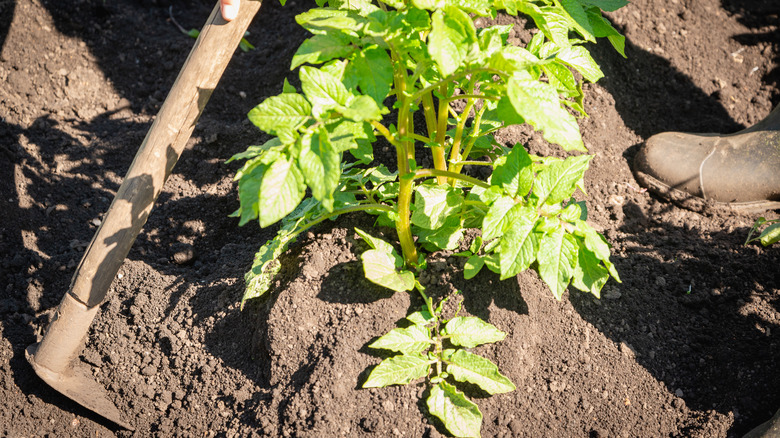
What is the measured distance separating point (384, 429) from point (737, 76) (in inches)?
118

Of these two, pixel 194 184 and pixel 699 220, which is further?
pixel 194 184

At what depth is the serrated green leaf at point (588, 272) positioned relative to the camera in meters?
1.58

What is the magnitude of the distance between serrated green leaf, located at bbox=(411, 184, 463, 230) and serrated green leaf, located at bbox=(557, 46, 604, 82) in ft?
1.72

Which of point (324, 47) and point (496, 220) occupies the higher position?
point (324, 47)

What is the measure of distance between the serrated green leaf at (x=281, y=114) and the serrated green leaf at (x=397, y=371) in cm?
84

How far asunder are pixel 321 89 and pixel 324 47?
0.12 metres

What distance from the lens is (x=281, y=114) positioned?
4.54 ft

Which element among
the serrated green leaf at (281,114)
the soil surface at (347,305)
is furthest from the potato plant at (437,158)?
the soil surface at (347,305)

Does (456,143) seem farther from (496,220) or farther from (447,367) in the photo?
(447,367)

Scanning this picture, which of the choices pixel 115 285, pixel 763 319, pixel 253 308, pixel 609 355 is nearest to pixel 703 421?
pixel 609 355

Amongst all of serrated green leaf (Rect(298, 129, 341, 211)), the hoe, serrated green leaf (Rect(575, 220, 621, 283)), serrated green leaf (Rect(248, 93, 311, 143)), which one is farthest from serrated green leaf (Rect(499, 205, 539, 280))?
the hoe

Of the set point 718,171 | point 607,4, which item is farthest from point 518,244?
point 718,171

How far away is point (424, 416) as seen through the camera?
6.02ft

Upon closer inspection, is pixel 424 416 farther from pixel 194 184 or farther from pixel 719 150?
pixel 719 150
